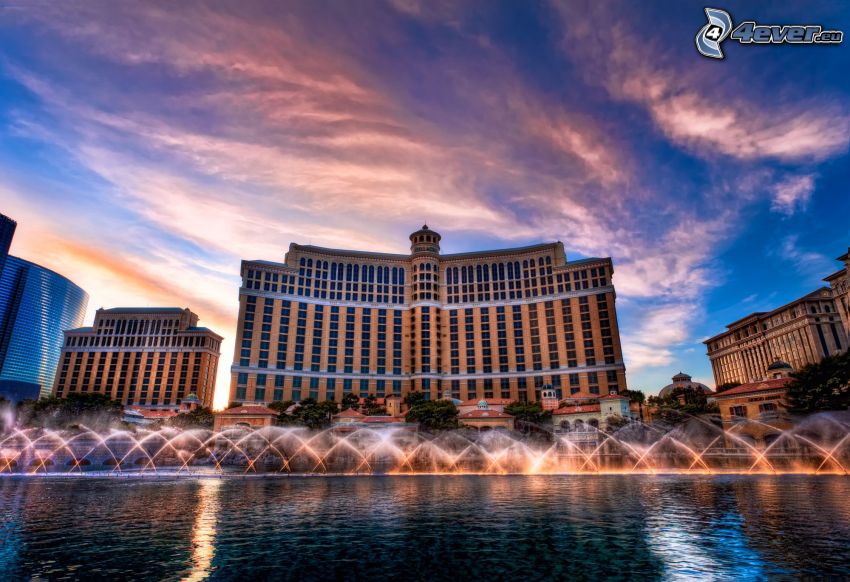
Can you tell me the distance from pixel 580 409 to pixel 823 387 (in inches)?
1946

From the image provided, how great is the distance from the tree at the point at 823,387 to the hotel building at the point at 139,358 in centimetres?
18625

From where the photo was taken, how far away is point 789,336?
148875 mm

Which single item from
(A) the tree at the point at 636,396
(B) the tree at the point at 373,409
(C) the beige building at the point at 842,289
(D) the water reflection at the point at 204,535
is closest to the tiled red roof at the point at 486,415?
(B) the tree at the point at 373,409

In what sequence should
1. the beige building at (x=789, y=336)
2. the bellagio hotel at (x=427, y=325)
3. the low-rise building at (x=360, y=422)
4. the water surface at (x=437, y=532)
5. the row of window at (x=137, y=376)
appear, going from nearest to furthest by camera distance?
the water surface at (x=437, y=532), the low-rise building at (x=360, y=422), the beige building at (x=789, y=336), the bellagio hotel at (x=427, y=325), the row of window at (x=137, y=376)

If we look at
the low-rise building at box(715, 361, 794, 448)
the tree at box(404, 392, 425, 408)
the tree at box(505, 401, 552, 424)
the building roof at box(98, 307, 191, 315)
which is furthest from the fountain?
the building roof at box(98, 307, 191, 315)

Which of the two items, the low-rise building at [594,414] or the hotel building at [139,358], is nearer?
the low-rise building at [594,414]

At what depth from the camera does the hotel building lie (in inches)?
7087

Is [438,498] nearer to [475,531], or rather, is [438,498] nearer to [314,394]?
[475,531]

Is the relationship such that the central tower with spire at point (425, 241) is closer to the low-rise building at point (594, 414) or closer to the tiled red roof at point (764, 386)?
the low-rise building at point (594, 414)

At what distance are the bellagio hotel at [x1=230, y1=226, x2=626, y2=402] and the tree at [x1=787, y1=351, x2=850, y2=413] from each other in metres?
62.8

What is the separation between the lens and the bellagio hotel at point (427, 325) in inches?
5438

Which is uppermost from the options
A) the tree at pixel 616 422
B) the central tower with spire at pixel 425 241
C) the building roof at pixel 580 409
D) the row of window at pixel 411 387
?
the central tower with spire at pixel 425 241

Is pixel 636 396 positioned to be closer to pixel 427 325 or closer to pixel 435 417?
pixel 435 417

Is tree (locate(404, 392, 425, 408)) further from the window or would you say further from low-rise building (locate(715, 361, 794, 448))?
the window
